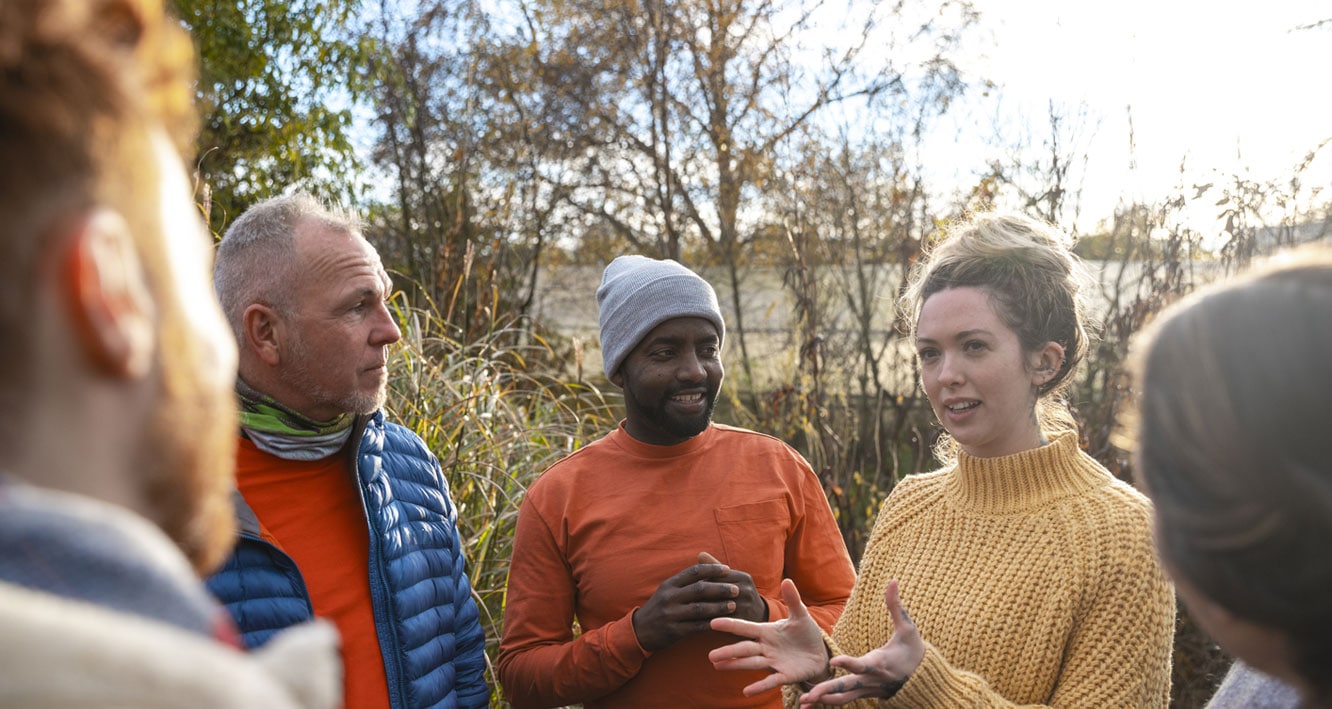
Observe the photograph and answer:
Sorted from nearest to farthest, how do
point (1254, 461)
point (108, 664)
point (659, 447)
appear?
point (108, 664) < point (1254, 461) < point (659, 447)

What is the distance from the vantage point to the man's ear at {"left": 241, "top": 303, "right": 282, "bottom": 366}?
2447mm

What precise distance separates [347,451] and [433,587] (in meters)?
0.39

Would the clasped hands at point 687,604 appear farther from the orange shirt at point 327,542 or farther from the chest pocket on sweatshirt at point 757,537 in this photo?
the orange shirt at point 327,542

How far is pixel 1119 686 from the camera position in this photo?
1.91 meters

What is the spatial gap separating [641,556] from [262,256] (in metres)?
1.17

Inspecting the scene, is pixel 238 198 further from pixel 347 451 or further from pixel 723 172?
pixel 347 451

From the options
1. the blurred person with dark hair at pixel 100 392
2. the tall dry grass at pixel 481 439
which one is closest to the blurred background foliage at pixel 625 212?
the tall dry grass at pixel 481 439

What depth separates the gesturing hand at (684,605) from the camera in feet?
7.54

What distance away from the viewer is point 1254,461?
1.01 metres

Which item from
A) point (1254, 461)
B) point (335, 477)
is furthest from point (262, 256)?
point (1254, 461)

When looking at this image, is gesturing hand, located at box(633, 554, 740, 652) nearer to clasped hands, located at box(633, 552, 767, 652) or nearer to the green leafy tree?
clasped hands, located at box(633, 552, 767, 652)

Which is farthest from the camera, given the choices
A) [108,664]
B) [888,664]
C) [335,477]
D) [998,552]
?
[335,477]

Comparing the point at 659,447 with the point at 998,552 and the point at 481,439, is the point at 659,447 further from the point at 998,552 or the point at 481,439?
the point at 481,439

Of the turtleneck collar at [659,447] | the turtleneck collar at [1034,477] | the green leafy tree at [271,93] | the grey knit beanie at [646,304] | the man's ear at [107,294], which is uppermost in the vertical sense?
the green leafy tree at [271,93]
